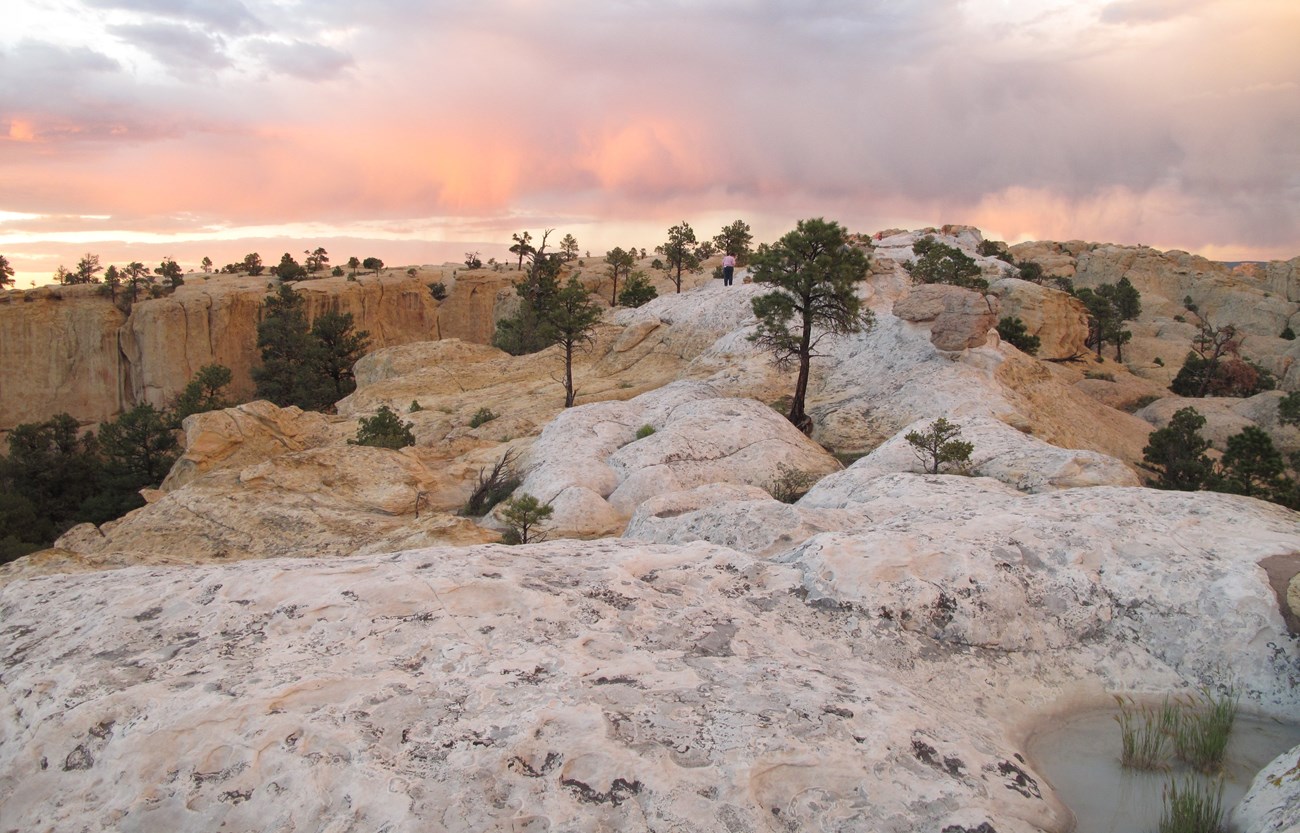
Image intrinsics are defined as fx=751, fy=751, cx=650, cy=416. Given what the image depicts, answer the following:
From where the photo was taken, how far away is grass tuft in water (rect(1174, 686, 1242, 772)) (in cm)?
498

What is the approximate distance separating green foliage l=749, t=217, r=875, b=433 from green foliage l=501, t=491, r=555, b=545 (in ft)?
44.4

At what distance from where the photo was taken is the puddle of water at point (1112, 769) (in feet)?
14.8

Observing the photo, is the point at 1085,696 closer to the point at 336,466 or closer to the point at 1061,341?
the point at 336,466

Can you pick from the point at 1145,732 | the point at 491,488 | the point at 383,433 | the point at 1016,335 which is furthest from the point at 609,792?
the point at 1016,335

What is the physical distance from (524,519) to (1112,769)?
34.8ft

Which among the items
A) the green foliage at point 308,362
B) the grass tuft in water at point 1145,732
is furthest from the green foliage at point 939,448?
the green foliage at point 308,362

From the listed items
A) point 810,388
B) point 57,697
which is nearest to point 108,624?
point 57,697

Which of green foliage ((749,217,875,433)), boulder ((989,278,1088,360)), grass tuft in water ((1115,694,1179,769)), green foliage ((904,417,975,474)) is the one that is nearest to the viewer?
grass tuft in water ((1115,694,1179,769))

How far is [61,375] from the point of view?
6769cm

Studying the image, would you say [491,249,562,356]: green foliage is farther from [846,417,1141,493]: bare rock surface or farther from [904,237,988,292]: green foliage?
[846,417,1141,493]: bare rock surface

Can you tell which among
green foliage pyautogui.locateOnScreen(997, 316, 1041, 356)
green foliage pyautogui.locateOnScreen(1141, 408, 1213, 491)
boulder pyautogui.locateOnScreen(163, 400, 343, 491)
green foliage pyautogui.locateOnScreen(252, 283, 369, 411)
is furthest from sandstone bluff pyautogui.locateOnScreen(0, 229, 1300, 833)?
green foliage pyautogui.locateOnScreen(252, 283, 369, 411)

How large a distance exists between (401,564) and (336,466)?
13.1 metres

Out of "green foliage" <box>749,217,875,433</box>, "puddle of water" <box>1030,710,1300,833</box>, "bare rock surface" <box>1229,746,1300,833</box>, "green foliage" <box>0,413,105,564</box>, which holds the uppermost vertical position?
"green foliage" <box>749,217,875,433</box>

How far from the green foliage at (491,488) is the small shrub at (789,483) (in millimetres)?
7054
